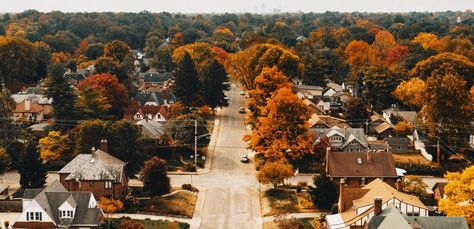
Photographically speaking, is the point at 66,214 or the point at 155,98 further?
the point at 155,98

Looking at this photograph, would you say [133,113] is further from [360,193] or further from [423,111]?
[360,193]

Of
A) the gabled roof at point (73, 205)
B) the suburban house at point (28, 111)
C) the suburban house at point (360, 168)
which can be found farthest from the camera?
the suburban house at point (28, 111)

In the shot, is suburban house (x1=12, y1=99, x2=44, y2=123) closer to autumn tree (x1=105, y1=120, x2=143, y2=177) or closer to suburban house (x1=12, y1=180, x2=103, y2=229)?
autumn tree (x1=105, y1=120, x2=143, y2=177)

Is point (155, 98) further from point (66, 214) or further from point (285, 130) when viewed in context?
point (66, 214)

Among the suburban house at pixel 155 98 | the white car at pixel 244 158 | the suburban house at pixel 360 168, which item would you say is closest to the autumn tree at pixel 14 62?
the suburban house at pixel 155 98

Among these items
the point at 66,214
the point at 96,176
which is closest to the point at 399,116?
the point at 96,176

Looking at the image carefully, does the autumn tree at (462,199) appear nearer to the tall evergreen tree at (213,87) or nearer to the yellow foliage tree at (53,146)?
the yellow foliage tree at (53,146)
